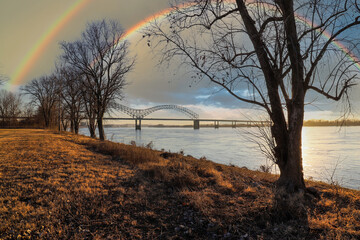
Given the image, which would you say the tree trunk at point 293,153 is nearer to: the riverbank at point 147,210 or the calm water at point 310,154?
the riverbank at point 147,210

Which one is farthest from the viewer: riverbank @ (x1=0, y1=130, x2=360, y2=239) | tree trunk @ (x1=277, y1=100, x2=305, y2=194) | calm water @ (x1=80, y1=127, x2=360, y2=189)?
calm water @ (x1=80, y1=127, x2=360, y2=189)

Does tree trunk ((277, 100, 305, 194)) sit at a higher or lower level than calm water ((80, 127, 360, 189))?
higher

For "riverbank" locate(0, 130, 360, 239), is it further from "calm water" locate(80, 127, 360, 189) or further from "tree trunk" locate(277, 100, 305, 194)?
"calm water" locate(80, 127, 360, 189)

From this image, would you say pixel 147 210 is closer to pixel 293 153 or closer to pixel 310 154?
pixel 293 153

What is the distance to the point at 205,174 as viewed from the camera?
7.34m

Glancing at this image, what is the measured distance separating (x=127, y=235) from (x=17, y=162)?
22.3 ft

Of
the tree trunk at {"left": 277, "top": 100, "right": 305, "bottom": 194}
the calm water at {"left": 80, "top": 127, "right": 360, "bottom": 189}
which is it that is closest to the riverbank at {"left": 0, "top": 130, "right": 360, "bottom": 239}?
the tree trunk at {"left": 277, "top": 100, "right": 305, "bottom": 194}

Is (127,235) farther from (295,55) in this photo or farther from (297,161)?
(295,55)

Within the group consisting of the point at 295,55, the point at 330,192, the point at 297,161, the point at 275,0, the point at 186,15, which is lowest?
the point at 330,192

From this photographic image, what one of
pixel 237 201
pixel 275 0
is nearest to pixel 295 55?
pixel 275 0

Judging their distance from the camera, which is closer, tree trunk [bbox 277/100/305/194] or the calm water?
tree trunk [bbox 277/100/305/194]

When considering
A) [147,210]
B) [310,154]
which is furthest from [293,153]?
[310,154]

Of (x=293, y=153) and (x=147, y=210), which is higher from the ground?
(x=293, y=153)

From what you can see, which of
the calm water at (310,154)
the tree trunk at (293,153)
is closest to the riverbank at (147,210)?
the tree trunk at (293,153)
